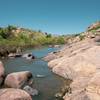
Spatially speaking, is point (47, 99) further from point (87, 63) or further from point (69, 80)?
point (87, 63)

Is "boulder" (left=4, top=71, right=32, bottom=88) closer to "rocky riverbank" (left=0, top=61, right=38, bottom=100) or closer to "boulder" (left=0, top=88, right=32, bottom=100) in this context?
"rocky riverbank" (left=0, top=61, right=38, bottom=100)

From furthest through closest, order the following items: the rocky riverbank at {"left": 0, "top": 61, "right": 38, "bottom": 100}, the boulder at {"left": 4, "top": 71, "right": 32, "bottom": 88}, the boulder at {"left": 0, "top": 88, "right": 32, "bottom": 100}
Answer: the boulder at {"left": 4, "top": 71, "right": 32, "bottom": 88}, the rocky riverbank at {"left": 0, "top": 61, "right": 38, "bottom": 100}, the boulder at {"left": 0, "top": 88, "right": 32, "bottom": 100}

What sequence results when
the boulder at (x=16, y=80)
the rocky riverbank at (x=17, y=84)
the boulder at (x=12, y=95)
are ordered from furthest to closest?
the boulder at (x=16, y=80)
the rocky riverbank at (x=17, y=84)
the boulder at (x=12, y=95)

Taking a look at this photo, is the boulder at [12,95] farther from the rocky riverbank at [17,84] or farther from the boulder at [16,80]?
the boulder at [16,80]

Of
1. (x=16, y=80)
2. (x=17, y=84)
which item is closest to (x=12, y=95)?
(x=17, y=84)

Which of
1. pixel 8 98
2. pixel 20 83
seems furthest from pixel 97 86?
pixel 20 83

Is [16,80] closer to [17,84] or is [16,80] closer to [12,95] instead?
[17,84]

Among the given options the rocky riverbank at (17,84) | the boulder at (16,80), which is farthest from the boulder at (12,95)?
the boulder at (16,80)

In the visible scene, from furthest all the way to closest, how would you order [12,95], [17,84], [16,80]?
[16,80], [17,84], [12,95]

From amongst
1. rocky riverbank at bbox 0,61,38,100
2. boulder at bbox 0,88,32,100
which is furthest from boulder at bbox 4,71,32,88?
boulder at bbox 0,88,32,100

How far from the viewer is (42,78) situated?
3275 centimetres

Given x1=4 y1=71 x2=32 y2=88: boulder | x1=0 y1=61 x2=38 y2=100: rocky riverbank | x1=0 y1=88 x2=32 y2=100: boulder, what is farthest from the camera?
x1=4 y1=71 x2=32 y2=88: boulder

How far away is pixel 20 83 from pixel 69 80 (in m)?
6.79

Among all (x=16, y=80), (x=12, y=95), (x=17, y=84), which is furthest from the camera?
(x=16, y=80)
